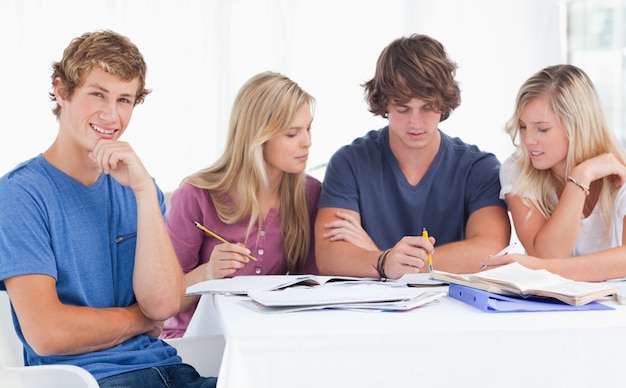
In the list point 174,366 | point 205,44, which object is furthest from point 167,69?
point 174,366

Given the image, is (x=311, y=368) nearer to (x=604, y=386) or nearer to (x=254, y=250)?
(x=604, y=386)

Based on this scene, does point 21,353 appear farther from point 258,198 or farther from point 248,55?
point 248,55

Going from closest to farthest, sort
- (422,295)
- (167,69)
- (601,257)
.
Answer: (422,295), (601,257), (167,69)

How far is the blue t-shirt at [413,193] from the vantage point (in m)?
2.50

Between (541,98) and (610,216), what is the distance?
1.29 feet

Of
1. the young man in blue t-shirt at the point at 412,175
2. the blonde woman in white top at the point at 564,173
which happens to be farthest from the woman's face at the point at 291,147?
the blonde woman in white top at the point at 564,173

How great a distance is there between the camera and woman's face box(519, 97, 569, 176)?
92.9 inches

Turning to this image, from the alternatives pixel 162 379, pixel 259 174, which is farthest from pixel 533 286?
pixel 259 174

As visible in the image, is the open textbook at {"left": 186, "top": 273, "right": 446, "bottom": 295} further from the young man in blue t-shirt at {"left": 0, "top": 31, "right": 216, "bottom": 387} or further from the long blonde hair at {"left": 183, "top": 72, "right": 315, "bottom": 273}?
the long blonde hair at {"left": 183, "top": 72, "right": 315, "bottom": 273}

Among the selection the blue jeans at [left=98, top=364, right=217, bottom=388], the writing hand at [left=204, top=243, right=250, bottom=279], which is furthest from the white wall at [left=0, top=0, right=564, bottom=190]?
the blue jeans at [left=98, top=364, right=217, bottom=388]

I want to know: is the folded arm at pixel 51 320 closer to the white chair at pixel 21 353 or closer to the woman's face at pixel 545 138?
the white chair at pixel 21 353

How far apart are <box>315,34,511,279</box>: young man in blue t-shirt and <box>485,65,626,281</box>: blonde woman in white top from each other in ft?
0.35

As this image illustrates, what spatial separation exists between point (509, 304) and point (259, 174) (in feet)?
3.35

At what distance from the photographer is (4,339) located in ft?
5.89
